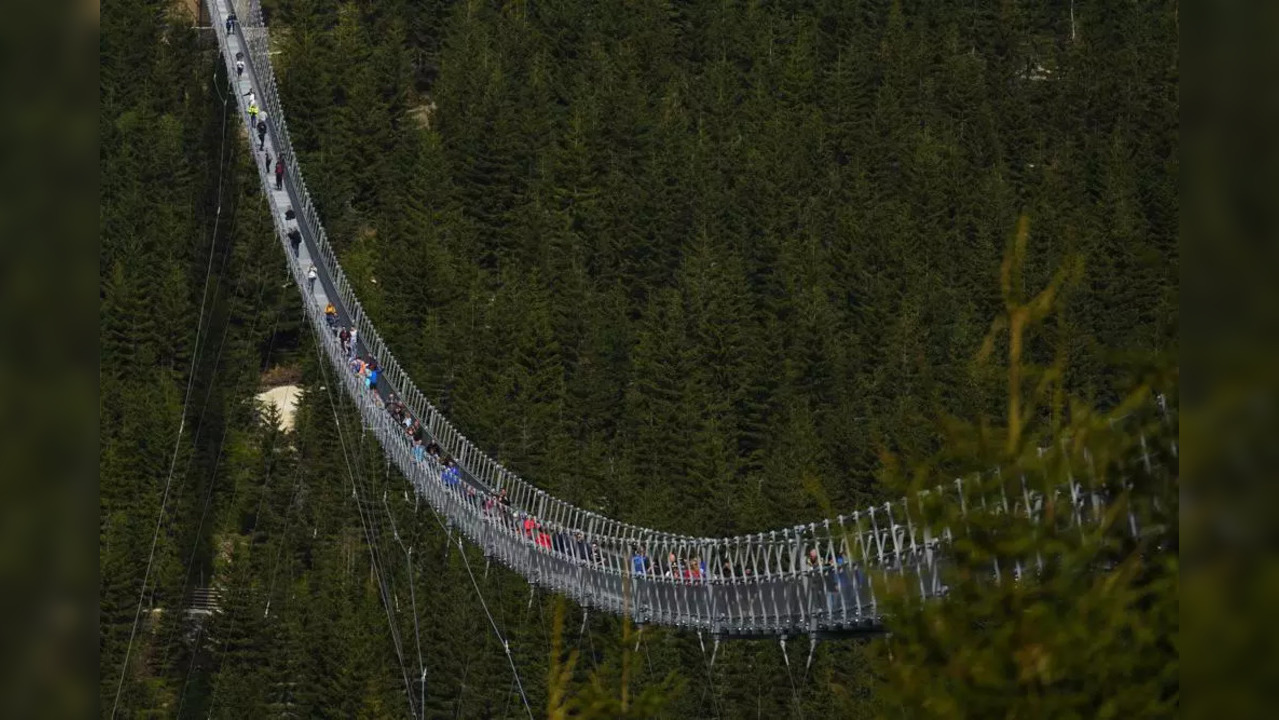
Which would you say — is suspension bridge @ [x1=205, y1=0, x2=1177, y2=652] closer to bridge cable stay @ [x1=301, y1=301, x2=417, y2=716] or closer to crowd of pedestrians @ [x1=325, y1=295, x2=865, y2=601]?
crowd of pedestrians @ [x1=325, y1=295, x2=865, y2=601]

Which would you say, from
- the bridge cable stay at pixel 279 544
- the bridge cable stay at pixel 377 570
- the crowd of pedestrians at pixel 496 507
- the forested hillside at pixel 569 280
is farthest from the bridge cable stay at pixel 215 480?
the crowd of pedestrians at pixel 496 507

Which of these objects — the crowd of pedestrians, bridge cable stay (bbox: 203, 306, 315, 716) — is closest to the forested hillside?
bridge cable stay (bbox: 203, 306, 315, 716)

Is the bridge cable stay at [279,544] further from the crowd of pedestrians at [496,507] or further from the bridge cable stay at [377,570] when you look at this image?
the crowd of pedestrians at [496,507]

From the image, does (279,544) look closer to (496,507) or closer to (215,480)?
(215,480)

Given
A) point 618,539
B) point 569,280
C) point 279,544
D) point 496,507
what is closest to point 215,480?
point 279,544

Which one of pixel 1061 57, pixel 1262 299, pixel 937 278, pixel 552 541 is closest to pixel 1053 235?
pixel 937 278

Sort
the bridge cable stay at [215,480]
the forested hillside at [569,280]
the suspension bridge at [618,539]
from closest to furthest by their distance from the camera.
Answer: the suspension bridge at [618,539] → the forested hillside at [569,280] → the bridge cable stay at [215,480]
